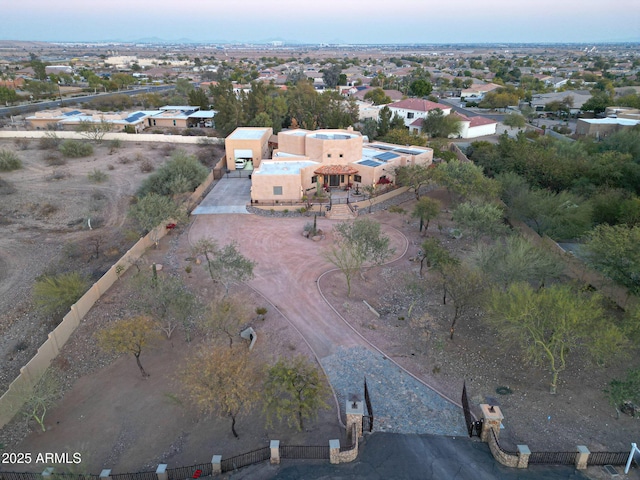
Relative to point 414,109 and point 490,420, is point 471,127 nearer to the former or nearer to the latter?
point 414,109

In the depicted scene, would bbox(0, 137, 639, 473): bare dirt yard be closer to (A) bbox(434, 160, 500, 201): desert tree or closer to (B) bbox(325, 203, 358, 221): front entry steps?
(A) bbox(434, 160, 500, 201): desert tree

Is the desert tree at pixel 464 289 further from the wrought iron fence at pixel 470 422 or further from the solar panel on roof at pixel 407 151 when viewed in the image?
the solar panel on roof at pixel 407 151

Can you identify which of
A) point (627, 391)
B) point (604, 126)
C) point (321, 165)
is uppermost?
point (604, 126)

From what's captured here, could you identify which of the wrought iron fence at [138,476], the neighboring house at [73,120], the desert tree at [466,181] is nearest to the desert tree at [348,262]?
the wrought iron fence at [138,476]

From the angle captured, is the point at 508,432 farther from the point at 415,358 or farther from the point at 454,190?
the point at 454,190

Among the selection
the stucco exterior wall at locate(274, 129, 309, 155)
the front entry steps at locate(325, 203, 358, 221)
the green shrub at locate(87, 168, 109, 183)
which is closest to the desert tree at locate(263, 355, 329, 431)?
the front entry steps at locate(325, 203, 358, 221)

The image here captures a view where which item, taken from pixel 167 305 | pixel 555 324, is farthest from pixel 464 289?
pixel 167 305
